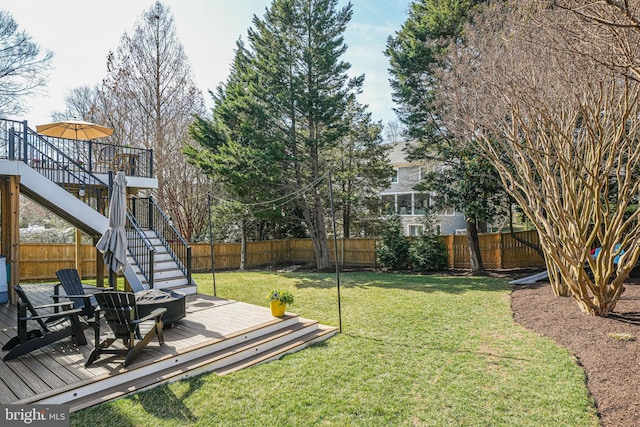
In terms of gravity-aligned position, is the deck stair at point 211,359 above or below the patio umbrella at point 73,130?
below

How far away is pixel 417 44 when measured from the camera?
1364 cm

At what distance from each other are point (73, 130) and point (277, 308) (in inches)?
323

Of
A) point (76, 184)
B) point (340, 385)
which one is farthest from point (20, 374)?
point (76, 184)

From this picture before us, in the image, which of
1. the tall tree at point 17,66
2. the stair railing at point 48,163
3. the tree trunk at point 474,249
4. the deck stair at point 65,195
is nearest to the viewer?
the deck stair at point 65,195

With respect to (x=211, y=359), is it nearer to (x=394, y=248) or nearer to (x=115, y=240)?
(x=115, y=240)

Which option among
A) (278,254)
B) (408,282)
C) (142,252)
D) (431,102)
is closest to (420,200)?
(431,102)

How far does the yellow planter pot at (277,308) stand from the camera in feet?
21.5

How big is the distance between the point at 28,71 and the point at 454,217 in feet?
74.2

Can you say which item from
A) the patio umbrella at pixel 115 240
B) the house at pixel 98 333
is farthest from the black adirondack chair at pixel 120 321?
the patio umbrella at pixel 115 240

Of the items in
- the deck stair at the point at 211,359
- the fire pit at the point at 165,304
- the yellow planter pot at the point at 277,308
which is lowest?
the deck stair at the point at 211,359

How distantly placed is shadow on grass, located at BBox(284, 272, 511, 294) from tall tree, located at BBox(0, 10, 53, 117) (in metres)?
13.9

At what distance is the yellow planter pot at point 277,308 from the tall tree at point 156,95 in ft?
42.6

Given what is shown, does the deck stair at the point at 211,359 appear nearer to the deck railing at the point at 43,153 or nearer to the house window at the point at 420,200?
the deck railing at the point at 43,153

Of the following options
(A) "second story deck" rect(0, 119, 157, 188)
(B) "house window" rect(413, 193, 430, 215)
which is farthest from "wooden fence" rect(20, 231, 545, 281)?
(B) "house window" rect(413, 193, 430, 215)
